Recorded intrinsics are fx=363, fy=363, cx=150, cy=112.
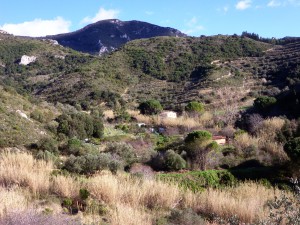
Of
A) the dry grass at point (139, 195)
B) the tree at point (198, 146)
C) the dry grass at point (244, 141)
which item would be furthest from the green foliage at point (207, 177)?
the dry grass at point (139, 195)

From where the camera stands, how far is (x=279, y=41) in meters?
64.9

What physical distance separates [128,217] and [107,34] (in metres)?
118

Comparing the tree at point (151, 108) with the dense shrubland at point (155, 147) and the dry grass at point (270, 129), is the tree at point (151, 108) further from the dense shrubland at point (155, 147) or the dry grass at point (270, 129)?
the dry grass at point (270, 129)

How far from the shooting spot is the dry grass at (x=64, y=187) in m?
6.08

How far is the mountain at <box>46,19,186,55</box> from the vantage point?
11080 centimetres

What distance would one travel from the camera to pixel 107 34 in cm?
11894

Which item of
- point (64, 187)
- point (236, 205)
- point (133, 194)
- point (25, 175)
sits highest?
point (25, 175)

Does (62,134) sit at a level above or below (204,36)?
below

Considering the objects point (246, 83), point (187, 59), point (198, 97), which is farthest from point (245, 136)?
point (187, 59)

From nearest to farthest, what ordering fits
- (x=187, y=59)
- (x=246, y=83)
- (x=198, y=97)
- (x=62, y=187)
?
(x=62, y=187) < (x=198, y=97) < (x=246, y=83) < (x=187, y=59)

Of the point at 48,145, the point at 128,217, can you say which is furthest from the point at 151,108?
the point at 128,217

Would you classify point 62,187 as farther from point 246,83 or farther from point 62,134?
point 246,83

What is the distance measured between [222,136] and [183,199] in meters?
12.8

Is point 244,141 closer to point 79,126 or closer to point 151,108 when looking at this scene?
point 79,126
